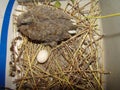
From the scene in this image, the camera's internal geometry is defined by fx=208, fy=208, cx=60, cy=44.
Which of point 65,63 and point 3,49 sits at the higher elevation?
point 3,49

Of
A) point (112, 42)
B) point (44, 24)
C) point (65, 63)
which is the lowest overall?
point (65, 63)

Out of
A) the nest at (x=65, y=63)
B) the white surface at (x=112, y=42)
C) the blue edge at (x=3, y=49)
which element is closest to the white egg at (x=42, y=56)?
the nest at (x=65, y=63)

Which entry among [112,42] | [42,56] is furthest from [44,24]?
[112,42]

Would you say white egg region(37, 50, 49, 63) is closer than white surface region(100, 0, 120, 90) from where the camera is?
No

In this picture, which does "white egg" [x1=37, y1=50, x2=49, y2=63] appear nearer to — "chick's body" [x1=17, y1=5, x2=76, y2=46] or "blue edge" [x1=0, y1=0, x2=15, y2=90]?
"chick's body" [x1=17, y1=5, x2=76, y2=46]

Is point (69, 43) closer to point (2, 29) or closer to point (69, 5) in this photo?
point (69, 5)

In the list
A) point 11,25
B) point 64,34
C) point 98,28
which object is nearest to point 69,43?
point 64,34

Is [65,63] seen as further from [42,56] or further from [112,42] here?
[112,42]

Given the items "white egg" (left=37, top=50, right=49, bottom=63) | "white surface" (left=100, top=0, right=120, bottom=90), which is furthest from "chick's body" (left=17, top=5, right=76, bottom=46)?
"white surface" (left=100, top=0, right=120, bottom=90)
